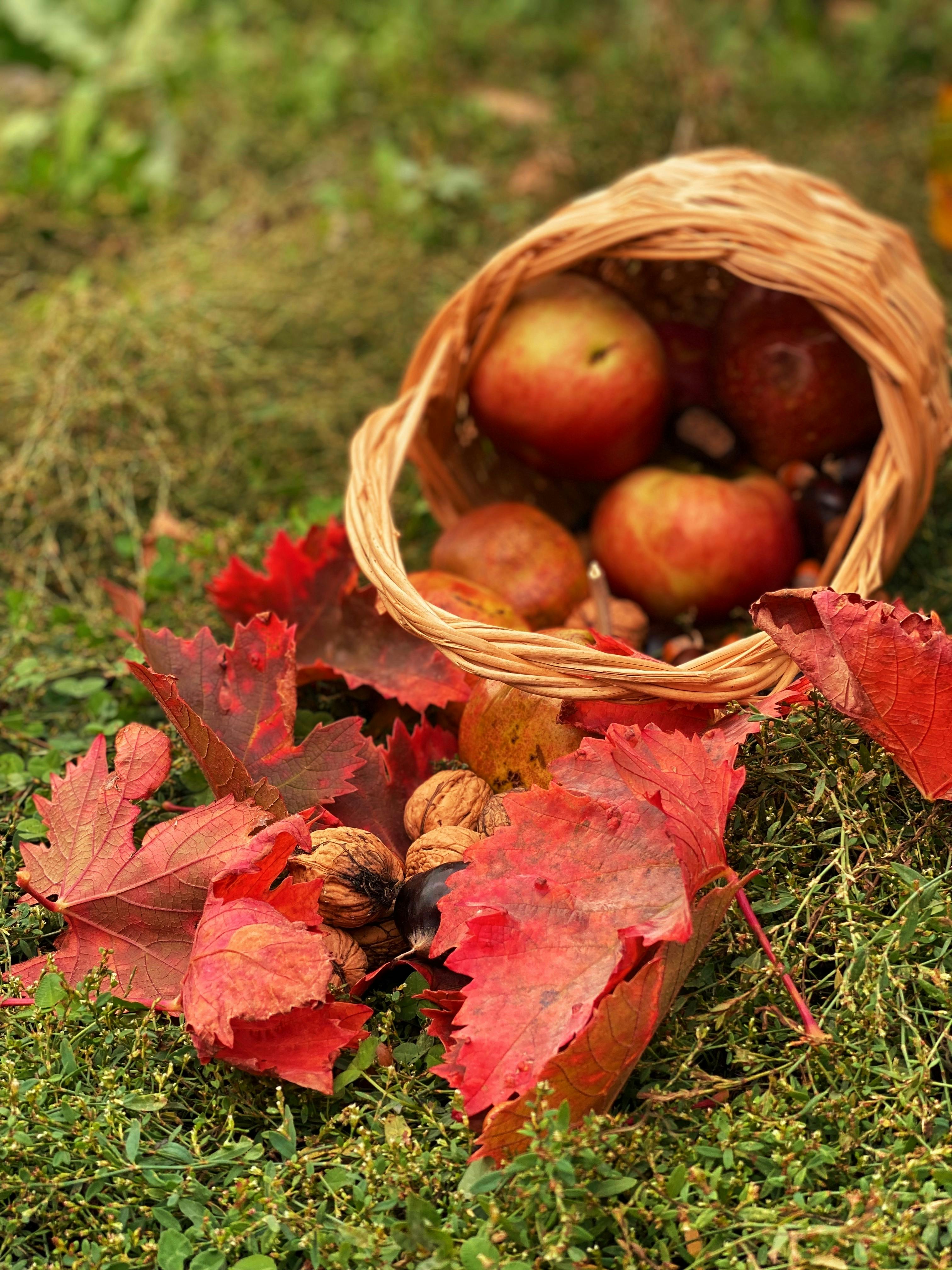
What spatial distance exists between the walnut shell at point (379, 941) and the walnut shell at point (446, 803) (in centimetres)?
12

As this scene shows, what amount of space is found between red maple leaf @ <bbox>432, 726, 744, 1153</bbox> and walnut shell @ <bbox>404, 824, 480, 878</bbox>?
117 millimetres

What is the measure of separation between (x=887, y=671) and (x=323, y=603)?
823 millimetres

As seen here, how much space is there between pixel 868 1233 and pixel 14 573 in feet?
5.66

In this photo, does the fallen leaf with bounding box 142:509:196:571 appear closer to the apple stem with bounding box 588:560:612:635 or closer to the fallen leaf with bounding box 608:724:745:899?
the apple stem with bounding box 588:560:612:635

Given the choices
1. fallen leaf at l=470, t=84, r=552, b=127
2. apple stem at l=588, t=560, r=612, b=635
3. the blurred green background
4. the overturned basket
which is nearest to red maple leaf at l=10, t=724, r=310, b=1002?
the overturned basket

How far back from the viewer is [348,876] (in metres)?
1.24

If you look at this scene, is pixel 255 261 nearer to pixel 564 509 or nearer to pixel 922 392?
pixel 564 509

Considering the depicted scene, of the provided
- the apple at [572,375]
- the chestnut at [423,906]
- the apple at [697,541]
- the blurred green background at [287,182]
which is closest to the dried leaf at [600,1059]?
the chestnut at [423,906]

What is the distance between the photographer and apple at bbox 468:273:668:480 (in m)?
1.83

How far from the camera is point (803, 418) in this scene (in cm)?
193

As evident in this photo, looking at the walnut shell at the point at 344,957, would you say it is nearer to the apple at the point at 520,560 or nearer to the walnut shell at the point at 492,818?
the walnut shell at the point at 492,818

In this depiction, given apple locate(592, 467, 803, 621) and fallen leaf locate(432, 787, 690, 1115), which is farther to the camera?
apple locate(592, 467, 803, 621)

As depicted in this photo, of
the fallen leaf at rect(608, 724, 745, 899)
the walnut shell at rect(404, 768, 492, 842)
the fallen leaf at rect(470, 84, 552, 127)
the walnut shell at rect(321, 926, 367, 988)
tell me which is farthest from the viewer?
the fallen leaf at rect(470, 84, 552, 127)

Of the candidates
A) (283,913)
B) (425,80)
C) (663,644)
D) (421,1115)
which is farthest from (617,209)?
(425,80)
